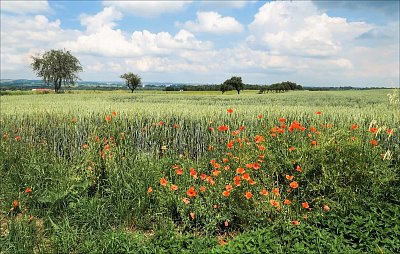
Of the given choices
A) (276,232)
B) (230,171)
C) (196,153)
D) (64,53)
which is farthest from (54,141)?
(64,53)

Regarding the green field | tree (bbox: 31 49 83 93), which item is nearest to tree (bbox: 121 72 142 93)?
tree (bbox: 31 49 83 93)

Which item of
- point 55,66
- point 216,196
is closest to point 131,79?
point 55,66

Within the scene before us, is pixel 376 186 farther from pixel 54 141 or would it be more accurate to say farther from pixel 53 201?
pixel 54 141

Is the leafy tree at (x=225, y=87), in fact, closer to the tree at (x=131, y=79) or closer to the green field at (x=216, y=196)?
the tree at (x=131, y=79)

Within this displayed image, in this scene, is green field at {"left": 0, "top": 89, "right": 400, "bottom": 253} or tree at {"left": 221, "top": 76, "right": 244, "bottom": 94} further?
tree at {"left": 221, "top": 76, "right": 244, "bottom": 94}

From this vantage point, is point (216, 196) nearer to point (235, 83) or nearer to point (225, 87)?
point (225, 87)

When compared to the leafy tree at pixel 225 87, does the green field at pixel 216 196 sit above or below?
below

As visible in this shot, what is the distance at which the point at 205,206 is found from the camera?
5.06 meters

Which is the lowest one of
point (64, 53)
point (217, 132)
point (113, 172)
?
point (113, 172)

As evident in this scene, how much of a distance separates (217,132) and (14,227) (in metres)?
4.18

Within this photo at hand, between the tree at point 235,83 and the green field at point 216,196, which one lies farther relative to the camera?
the tree at point 235,83

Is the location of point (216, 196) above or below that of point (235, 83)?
below

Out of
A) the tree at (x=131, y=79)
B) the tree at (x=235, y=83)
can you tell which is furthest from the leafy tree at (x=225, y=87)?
the tree at (x=131, y=79)

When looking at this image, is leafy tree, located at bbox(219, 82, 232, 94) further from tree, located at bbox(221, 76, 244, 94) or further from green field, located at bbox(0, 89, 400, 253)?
green field, located at bbox(0, 89, 400, 253)
